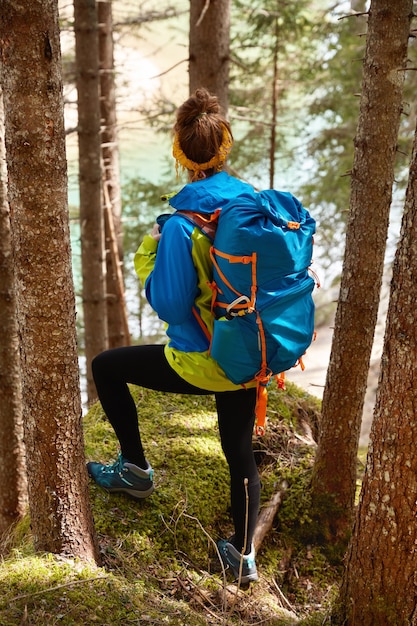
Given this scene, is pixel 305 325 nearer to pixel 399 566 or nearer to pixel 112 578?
pixel 399 566

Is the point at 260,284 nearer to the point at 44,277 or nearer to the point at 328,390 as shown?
the point at 44,277

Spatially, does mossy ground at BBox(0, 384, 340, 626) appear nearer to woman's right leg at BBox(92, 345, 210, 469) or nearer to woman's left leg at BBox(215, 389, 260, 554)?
woman's left leg at BBox(215, 389, 260, 554)

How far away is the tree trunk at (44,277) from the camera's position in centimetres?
236

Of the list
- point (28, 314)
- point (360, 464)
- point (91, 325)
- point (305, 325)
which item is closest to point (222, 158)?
point (305, 325)

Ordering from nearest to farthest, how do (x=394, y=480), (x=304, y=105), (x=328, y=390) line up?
(x=394, y=480), (x=328, y=390), (x=304, y=105)

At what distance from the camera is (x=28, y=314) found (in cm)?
262

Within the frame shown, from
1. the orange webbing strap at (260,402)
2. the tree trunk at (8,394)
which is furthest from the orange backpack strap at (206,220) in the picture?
the tree trunk at (8,394)

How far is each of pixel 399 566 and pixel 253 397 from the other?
108 centimetres

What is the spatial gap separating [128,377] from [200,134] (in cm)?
137

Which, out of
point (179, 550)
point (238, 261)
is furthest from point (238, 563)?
point (238, 261)

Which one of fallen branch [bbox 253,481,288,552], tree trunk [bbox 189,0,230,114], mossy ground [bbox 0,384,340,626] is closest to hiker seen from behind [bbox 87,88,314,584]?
mossy ground [bbox 0,384,340,626]

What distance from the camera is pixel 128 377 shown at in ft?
10.8

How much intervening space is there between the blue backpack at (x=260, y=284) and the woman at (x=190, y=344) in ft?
→ 0.32

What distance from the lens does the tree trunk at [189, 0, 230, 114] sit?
6109mm
